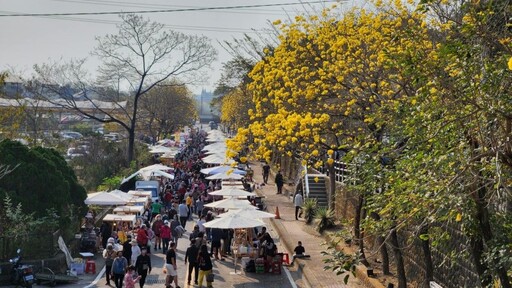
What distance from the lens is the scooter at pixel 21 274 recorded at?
18.4 meters

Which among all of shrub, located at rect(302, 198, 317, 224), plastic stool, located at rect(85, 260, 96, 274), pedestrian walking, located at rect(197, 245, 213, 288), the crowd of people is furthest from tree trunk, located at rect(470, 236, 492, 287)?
shrub, located at rect(302, 198, 317, 224)

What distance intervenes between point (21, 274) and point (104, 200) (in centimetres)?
849

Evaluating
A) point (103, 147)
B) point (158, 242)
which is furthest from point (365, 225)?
point (103, 147)

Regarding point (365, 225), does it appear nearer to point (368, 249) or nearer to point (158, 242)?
point (368, 249)

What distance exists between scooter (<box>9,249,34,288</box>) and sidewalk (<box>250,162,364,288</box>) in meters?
6.73

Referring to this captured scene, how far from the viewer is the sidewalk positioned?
20.0 m

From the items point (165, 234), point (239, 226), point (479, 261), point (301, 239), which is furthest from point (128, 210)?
point (479, 261)

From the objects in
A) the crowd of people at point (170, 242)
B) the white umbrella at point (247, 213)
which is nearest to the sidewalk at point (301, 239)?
the crowd of people at point (170, 242)

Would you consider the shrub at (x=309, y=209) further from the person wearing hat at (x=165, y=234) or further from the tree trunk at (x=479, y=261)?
the tree trunk at (x=479, y=261)

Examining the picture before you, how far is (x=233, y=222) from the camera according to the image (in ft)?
71.3

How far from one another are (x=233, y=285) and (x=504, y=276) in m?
12.1

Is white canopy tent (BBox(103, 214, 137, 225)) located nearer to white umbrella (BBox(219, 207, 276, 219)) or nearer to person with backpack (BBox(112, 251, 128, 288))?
white umbrella (BBox(219, 207, 276, 219))

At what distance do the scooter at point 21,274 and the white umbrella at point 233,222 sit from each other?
4969 mm

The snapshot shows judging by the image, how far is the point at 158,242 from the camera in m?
25.7
